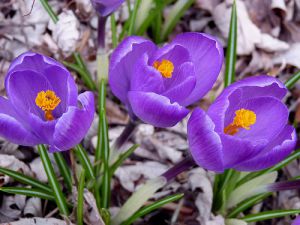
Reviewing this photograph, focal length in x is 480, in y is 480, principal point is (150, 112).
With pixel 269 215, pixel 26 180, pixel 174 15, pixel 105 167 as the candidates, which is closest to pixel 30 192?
pixel 26 180

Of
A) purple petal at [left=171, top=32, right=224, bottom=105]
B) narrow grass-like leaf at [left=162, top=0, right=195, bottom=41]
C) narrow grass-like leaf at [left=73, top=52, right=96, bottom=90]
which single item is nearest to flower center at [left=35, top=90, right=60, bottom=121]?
purple petal at [left=171, top=32, right=224, bottom=105]

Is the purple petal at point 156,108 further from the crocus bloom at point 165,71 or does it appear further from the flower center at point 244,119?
the flower center at point 244,119

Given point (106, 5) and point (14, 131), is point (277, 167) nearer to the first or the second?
point (106, 5)

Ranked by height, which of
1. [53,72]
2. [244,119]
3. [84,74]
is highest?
[53,72]

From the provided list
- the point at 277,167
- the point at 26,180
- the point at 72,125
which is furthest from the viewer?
the point at 277,167

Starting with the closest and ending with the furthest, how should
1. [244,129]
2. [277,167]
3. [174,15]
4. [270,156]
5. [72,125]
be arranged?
[72,125] → [270,156] → [244,129] → [277,167] → [174,15]

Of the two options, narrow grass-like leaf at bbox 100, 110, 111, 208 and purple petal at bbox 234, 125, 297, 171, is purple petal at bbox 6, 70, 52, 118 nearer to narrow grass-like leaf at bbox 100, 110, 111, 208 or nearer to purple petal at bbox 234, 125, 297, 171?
narrow grass-like leaf at bbox 100, 110, 111, 208

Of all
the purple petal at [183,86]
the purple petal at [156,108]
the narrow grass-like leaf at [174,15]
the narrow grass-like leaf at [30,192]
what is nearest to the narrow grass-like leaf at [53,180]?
the narrow grass-like leaf at [30,192]
